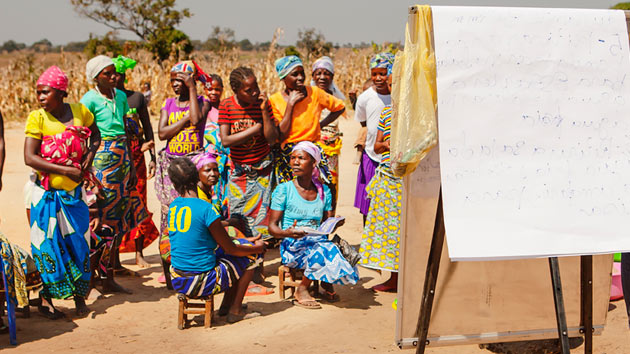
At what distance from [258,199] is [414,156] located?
288 centimetres

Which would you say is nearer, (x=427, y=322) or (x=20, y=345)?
(x=427, y=322)

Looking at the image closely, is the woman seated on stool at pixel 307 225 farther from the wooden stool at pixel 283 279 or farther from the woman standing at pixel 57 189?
the woman standing at pixel 57 189

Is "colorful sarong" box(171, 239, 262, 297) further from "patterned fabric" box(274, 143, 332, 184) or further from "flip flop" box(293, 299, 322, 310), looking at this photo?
"patterned fabric" box(274, 143, 332, 184)

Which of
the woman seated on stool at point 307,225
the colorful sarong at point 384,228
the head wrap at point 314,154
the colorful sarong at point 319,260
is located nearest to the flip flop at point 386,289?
the colorful sarong at point 384,228

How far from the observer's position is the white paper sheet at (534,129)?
3.77m

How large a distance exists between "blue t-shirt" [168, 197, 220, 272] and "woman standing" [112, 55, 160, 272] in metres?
1.76

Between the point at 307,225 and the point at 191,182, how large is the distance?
1.17m

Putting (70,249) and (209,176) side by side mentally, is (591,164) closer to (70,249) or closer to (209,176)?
(209,176)

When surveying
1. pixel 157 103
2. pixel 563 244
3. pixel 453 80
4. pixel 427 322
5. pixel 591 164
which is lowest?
pixel 427 322

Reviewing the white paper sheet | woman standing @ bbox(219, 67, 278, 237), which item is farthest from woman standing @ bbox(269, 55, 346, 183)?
the white paper sheet

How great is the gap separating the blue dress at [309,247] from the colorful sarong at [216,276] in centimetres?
46

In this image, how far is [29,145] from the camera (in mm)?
5508

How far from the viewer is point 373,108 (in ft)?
23.1

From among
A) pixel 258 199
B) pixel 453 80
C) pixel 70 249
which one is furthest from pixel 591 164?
pixel 70 249
